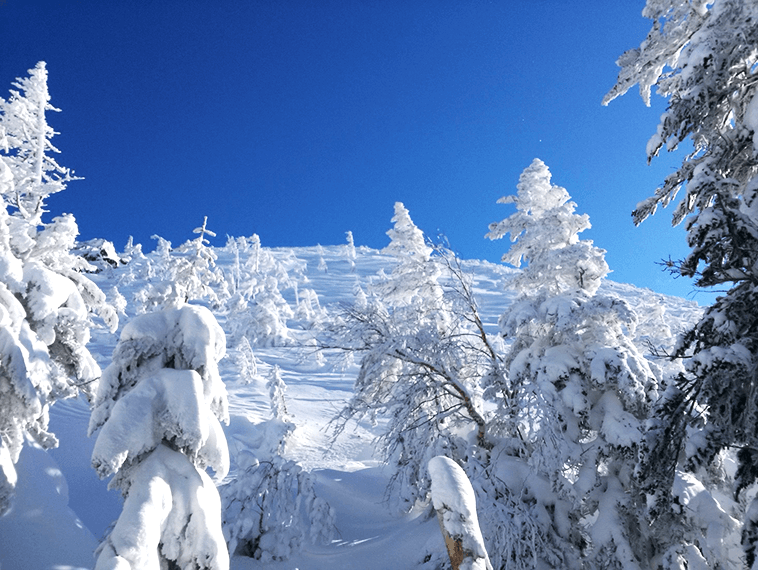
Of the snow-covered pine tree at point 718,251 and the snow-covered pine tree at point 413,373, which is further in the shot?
the snow-covered pine tree at point 413,373

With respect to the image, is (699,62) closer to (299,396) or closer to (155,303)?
(155,303)

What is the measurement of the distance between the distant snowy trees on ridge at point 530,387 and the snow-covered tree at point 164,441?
3cm

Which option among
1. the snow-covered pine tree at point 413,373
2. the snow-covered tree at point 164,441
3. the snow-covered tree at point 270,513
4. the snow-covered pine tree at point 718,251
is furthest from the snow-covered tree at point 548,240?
the snow-covered tree at point 270,513

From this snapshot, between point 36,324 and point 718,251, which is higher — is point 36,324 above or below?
above

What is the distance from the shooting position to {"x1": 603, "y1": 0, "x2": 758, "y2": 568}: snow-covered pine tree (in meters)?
4.84

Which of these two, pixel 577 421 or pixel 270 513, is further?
pixel 270 513

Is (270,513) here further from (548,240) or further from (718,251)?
(718,251)

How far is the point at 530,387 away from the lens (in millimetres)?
7734

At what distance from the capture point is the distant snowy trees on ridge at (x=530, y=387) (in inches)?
204

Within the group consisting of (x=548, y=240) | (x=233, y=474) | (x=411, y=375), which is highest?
(x=548, y=240)

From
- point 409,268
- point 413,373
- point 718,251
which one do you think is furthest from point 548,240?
point 409,268

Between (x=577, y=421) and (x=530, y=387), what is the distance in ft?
5.65

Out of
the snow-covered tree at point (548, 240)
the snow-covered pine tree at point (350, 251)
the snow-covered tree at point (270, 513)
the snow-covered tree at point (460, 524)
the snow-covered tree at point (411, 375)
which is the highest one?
the snow-covered pine tree at point (350, 251)

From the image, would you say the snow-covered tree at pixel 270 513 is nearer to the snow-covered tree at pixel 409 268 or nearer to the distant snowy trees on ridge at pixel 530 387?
the distant snowy trees on ridge at pixel 530 387
